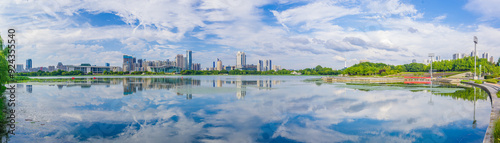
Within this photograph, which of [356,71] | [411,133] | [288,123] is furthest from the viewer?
[356,71]

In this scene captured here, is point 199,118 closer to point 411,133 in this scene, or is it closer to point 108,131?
point 108,131

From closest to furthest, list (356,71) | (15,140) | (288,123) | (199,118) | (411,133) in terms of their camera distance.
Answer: (15,140) < (411,133) < (288,123) < (199,118) < (356,71)

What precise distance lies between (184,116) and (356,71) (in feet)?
403

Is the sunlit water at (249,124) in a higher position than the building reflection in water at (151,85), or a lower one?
lower

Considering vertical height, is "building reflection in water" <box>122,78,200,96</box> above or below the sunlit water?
above

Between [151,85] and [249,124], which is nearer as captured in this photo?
[249,124]

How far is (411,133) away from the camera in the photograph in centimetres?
1052

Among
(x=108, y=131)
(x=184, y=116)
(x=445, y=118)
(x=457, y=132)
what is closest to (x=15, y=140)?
(x=108, y=131)

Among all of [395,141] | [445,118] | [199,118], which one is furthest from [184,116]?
[445,118]

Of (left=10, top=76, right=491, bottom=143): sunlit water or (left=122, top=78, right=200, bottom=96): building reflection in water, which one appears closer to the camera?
(left=10, top=76, right=491, bottom=143): sunlit water

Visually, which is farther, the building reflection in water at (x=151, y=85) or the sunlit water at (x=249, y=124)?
the building reflection in water at (x=151, y=85)

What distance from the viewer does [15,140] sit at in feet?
30.0

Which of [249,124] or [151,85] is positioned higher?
[151,85]

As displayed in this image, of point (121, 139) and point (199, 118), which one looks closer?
point (121, 139)
